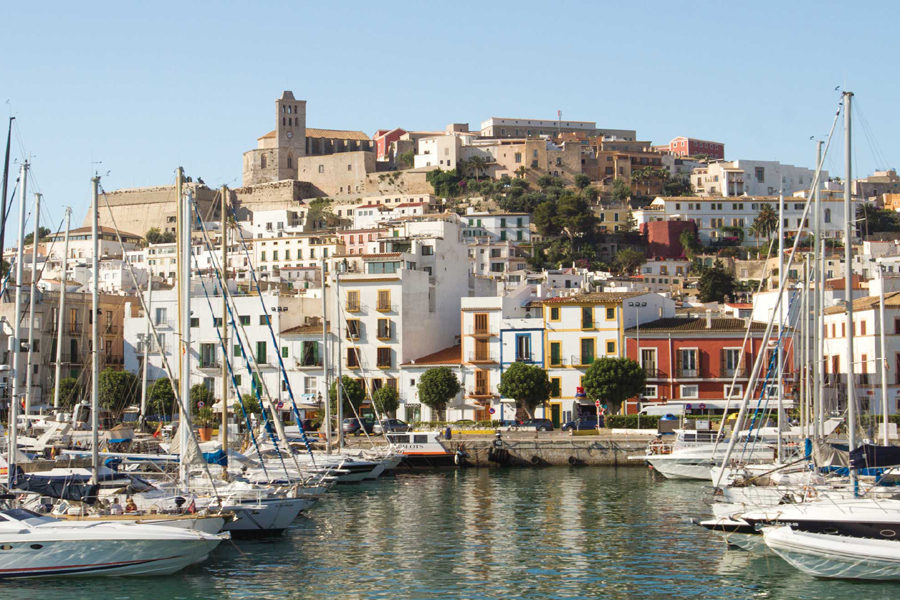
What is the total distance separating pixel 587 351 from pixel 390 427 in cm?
1148

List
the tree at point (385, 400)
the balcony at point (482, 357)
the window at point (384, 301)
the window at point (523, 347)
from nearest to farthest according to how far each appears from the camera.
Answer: the tree at point (385, 400) → the window at point (523, 347) → the balcony at point (482, 357) → the window at point (384, 301)

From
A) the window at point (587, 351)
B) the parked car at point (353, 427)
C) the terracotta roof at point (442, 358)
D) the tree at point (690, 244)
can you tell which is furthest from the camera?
the tree at point (690, 244)

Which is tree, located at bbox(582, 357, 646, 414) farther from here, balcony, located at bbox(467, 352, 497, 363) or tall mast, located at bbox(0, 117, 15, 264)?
tall mast, located at bbox(0, 117, 15, 264)

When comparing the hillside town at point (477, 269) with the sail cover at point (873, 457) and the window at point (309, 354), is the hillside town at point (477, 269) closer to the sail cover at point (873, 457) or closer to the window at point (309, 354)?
the window at point (309, 354)

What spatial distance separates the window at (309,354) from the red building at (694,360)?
1506 cm

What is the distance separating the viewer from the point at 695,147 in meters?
190

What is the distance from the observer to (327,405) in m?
45.7

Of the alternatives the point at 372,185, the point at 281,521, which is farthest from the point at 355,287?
the point at 372,185

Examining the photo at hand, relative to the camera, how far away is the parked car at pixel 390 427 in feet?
175

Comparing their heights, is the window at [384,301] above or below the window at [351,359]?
above

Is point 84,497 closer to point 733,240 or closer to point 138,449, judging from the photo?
point 138,449

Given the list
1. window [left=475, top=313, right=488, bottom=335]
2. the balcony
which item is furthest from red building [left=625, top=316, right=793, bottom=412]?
window [left=475, top=313, right=488, bottom=335]

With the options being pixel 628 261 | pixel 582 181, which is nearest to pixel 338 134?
pixel 582 181

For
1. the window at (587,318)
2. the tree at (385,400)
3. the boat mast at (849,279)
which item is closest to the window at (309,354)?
the tree at (385,400)
